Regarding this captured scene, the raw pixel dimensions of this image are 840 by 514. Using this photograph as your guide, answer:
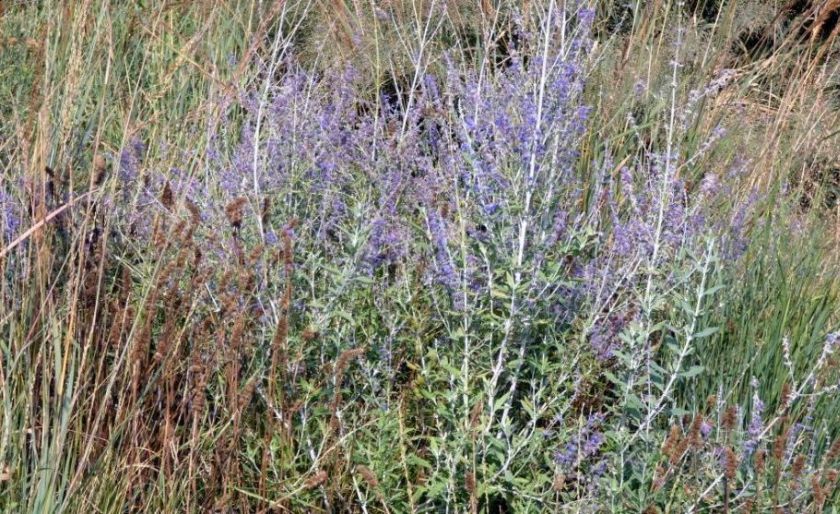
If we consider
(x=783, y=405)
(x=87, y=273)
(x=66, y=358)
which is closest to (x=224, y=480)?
(x=66, y=358)

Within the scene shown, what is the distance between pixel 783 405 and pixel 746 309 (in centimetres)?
73

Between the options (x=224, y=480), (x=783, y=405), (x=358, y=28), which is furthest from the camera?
(x=358, y=28)

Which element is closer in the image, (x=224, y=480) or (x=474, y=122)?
(x=224, y=480)

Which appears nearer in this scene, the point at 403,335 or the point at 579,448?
the point at 579,448

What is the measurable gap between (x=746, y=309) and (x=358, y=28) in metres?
2.16

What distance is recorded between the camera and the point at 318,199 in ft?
9.68

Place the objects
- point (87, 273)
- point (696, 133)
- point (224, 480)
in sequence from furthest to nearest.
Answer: point (696, 133), point (87, 273), point (224, 480)

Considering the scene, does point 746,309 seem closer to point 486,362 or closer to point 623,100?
point 486,362

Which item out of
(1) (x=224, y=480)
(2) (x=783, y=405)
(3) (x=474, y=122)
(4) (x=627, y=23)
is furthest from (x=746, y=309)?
(4) (x=627, y=23)

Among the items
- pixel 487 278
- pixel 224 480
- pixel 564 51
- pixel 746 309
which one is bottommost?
pixel 224 480

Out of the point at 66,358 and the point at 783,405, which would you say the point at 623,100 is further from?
the point at 66,358

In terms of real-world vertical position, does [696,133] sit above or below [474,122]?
below

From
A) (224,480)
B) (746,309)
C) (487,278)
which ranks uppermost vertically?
(487,278)

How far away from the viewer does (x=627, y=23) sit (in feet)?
16.9
